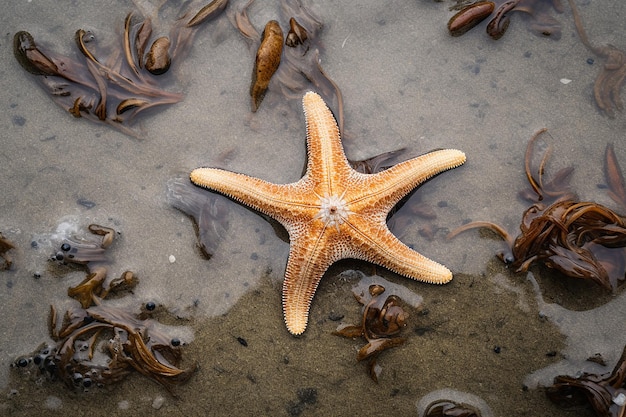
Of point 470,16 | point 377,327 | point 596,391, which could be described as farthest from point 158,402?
point 470,16

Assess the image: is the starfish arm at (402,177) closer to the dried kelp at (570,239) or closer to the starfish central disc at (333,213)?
the starfish central disc at (333,213)

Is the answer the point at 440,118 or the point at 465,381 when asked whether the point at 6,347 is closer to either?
the point at 465,381

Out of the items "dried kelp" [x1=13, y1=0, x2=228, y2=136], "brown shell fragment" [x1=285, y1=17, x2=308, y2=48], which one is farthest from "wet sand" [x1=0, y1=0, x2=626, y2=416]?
"brown shell fragment" [x1=285, y1=17, x2=308, y2=48]

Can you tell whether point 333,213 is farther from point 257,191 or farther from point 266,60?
point 266,60

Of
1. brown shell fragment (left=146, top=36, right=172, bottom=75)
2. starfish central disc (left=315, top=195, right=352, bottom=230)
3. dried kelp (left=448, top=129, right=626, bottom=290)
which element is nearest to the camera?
starfish central disc (left=315, top=195, right=352, bottom=230)

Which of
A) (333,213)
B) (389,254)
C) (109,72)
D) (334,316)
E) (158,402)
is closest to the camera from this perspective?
(333,213)

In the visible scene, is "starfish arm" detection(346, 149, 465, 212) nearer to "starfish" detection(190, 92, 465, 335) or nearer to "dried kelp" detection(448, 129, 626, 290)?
"starfish" detection(190, 92, 465, 335)
